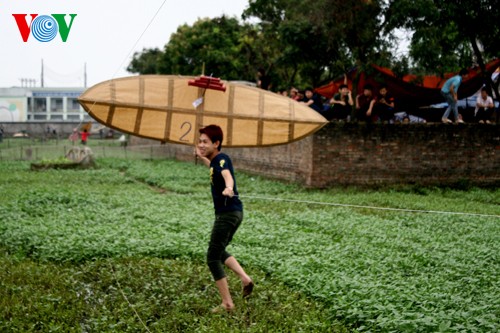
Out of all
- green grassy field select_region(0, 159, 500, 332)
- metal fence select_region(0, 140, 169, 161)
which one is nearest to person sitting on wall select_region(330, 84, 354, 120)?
green grassy field select_region(0, 159, 500, 332)

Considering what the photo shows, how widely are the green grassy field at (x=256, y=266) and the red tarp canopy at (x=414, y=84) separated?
508 cm

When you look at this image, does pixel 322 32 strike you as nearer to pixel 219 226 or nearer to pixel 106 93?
pixel 106 93

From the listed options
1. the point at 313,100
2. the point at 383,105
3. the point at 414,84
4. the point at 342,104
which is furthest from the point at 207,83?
the point at 414,84

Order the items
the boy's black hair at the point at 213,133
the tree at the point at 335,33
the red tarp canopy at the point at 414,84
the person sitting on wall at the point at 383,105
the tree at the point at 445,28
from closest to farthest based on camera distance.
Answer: the boy's black hair at the point at 213,133, the tree at the point at 445,28, the person sitting on wall at the point at 383,105, the tree at the point at 335,33, the red tarp canopy at the point at 414,84

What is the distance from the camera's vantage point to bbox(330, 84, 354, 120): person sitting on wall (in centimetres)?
1723

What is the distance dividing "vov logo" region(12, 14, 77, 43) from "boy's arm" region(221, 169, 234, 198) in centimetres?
316

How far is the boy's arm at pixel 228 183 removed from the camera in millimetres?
5980

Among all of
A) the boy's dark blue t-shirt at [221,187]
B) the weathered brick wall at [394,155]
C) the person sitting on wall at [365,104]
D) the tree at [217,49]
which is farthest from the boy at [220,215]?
the tree at [217,49]

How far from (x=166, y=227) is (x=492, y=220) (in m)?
6.29

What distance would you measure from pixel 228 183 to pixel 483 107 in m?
15.1

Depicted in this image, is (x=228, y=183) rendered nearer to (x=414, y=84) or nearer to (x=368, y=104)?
→ (x=368, y=104)

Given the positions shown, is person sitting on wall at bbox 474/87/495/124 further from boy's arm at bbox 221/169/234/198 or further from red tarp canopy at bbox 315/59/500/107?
boy's arm at bbox 221/169/234/198

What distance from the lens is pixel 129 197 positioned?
583 inches

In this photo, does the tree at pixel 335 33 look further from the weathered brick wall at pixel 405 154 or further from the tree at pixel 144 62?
the tree at pixel 144 62
